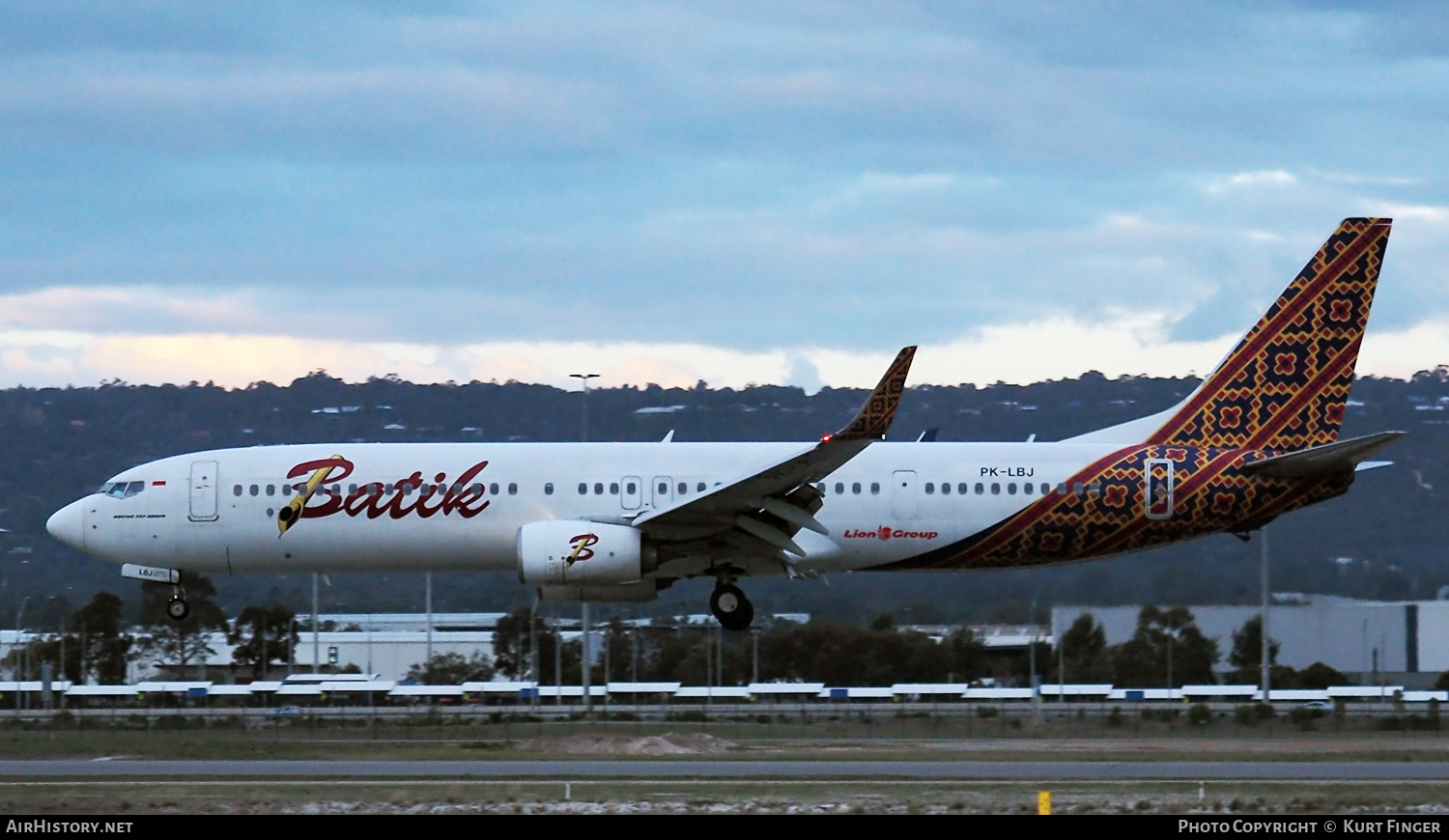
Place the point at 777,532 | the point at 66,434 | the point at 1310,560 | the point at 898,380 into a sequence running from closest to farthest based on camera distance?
the point at 898,380
the point at 777,532
the point at 1310,560
the point at 66,434

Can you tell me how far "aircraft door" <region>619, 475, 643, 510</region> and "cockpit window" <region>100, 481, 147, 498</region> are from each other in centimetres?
961

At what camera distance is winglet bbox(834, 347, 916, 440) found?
29.6m

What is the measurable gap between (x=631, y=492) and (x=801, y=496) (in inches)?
135

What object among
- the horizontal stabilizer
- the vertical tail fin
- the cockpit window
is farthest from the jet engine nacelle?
the horizontal stabilizer

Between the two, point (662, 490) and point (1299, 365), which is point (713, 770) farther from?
point (1299, 365)

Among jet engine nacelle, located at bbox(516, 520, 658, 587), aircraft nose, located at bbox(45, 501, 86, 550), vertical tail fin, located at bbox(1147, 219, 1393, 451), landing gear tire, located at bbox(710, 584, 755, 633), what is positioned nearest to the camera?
jet engine nacelle, located at bbox(516, 520, 658, 587)

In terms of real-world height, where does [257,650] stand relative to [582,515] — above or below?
below

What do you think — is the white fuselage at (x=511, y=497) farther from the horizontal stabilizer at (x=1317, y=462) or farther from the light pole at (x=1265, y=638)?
the light pole at (x=1265, y=638)

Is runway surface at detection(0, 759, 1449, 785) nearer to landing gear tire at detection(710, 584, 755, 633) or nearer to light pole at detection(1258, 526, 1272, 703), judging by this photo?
landing gear tire at detection(710, 584, 755, 633)

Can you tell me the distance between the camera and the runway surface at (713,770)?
1003 inches

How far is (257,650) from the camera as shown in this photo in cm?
6288
